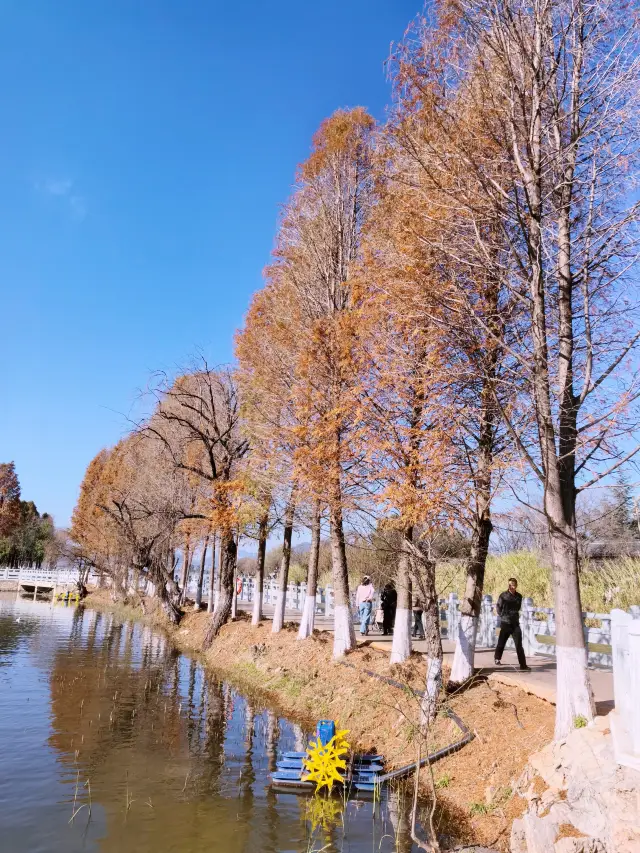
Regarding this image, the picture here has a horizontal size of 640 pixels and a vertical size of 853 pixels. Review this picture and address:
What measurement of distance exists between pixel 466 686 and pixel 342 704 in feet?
8.28

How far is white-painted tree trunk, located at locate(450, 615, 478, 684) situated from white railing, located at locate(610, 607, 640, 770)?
182 inches

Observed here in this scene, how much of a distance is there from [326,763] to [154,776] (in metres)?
2.61

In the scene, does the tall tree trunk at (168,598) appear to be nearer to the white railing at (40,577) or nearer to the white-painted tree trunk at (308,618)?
the white-painted tree trunk at (308,618)

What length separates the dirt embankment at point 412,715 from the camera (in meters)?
6.83

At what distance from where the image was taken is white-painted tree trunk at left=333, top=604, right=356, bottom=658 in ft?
45.6

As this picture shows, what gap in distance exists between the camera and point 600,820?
5.03 m

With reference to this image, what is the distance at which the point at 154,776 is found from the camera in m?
8.38

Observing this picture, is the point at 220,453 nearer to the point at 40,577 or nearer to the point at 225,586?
the point at 225,586

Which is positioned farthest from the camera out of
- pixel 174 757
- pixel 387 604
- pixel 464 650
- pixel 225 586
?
pixel 225 586

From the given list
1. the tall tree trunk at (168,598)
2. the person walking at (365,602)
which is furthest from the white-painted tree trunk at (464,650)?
the tall tree trunk at (168,598)

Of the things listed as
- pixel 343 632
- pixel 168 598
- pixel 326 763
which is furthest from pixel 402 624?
pixel 168 598

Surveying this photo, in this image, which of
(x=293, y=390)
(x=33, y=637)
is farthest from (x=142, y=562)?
(x=293, y=390)

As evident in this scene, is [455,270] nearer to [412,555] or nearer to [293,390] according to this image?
[412,555]

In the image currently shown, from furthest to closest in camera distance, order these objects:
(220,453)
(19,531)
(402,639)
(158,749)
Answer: (19,531), (220,453), (402,639), (158,749)
